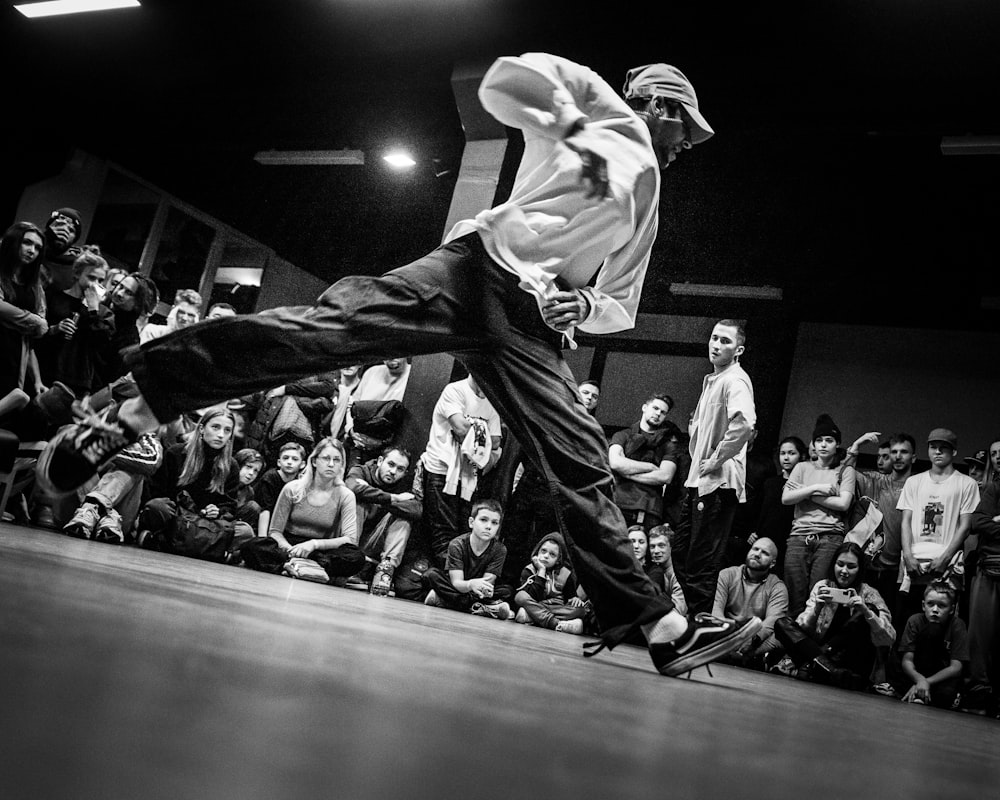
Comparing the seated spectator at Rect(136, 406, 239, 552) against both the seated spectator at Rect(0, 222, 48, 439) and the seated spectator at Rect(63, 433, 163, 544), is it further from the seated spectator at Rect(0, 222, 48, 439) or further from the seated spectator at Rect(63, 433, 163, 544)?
the seated spectator at Rect(0, 222, 48, 439)

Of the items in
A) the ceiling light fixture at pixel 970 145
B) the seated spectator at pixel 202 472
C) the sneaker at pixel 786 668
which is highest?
the ceiling light fixture at pixel 970 145

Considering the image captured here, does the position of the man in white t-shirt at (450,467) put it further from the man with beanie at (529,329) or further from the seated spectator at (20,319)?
the man with beanie at (529,329)

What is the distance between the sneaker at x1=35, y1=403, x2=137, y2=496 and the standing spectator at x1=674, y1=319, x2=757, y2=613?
3.28 meters

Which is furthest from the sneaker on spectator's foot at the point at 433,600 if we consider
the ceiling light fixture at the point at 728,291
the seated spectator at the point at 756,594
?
the ceiling light fixture at the point at 728,291

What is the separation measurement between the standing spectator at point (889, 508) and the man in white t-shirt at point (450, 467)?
185 centimetres

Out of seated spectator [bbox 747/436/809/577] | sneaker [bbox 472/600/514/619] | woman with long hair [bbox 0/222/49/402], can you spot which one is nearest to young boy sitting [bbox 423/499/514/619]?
sneaker [bbox 472/600/514/619]

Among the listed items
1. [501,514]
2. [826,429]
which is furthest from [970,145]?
[501,514]

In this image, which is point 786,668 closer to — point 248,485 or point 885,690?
point 885,690

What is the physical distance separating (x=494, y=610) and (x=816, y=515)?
5.20 feet

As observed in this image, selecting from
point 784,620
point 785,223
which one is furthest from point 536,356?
point 785,223

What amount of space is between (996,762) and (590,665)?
0.75m

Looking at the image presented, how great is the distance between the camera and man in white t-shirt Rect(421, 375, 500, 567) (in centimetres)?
478

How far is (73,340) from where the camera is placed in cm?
444

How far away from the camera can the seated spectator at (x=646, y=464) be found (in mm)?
4723
